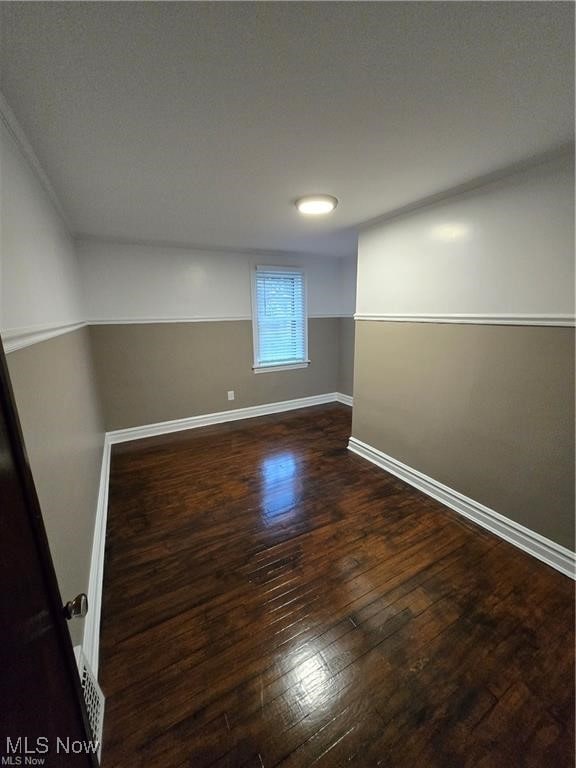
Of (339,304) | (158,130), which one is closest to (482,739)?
(158,130)

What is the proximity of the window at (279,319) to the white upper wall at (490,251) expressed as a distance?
1768 millimetres

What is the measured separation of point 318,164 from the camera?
160 cm

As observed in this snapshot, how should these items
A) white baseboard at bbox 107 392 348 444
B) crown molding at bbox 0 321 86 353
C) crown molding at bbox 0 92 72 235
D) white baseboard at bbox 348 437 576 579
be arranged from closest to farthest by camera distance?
crown molding at bbox 0 321 86 353 → crown molding at bbox 0 92 72 235 → white baseboard at bbox 348 437 576 579 → white baseboard at bbox 107 392 348 444

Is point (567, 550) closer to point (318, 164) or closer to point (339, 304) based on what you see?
point (318, 164)

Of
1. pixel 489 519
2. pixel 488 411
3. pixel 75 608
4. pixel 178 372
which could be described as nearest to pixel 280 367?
pixel 178 372

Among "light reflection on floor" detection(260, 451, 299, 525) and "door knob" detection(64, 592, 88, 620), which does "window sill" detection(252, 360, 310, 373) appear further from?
"door knob" detection(64, 592, 88, 620)

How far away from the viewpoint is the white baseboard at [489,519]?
5.52 ft

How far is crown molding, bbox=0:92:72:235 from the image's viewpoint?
1.14 metres

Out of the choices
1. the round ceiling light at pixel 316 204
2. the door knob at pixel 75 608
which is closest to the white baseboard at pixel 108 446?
the door knob at pixel 75 608

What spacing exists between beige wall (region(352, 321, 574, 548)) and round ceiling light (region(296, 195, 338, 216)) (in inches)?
42.9

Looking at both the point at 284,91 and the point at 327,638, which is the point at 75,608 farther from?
the point at 284,91

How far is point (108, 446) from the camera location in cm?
329

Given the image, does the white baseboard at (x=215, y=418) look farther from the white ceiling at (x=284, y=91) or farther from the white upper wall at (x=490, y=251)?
the white ceiling at (x=284, y=91)

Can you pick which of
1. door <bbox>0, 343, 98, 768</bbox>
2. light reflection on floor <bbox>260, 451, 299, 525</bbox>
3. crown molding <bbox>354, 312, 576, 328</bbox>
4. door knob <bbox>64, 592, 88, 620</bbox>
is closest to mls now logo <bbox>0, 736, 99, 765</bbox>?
door <bbox>0, 343, 98, 768</bbox>
